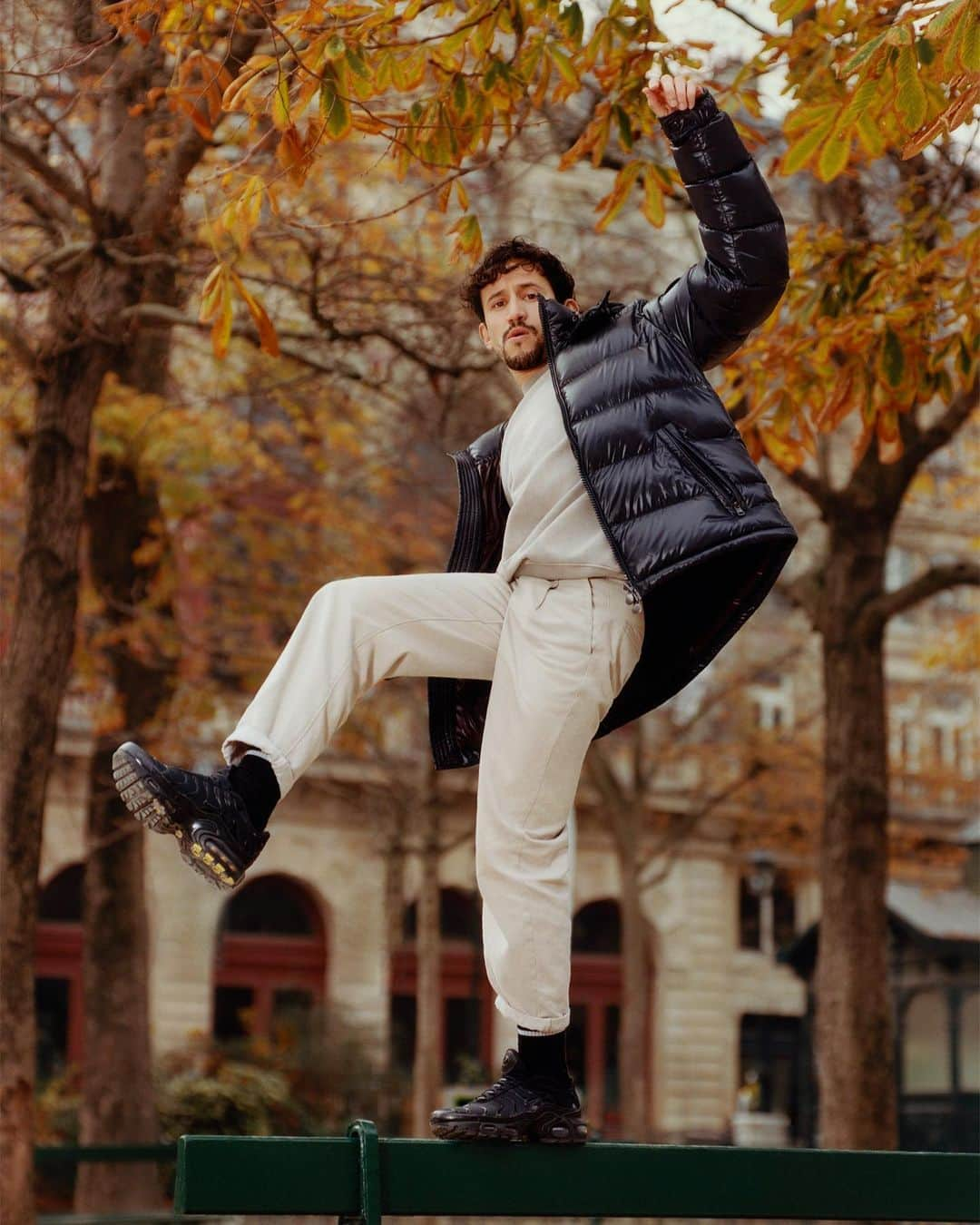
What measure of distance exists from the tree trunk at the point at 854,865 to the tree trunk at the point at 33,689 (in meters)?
5.67

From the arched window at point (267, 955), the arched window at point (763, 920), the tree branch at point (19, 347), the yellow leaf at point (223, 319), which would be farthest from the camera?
the arched window at point (763, 920)

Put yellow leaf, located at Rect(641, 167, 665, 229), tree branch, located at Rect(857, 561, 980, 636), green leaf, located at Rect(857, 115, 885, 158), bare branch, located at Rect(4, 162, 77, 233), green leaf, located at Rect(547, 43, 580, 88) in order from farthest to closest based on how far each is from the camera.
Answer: tree branch, located at Rect(857, 561, 980, 636)
bare branch, located at Rect(4, 162, 77, 233)
yellow leaf, located at Rect(641, 167, 665, 229)
green leaf, located at Rect(547, 43, 580, 88)
green leaf, located at Rect(857, 115, 885, 158)

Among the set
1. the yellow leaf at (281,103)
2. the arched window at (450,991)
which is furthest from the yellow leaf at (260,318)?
the arched window at (450,991)

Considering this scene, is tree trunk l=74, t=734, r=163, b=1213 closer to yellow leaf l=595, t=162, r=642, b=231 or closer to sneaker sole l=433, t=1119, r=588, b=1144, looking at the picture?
yellow leaf l=595, t=162, r=642, b=231

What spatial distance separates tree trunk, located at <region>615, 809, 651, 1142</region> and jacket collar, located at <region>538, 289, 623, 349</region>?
19399 mm

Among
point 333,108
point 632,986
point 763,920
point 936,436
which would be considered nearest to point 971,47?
point 333,108

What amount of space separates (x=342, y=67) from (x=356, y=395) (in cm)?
1390

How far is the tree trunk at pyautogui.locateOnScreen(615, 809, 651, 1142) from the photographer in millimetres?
23953

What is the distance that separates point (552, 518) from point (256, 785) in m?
1.05

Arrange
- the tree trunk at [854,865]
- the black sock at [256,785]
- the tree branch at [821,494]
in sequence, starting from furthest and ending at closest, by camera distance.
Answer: the tree branch at [821,494], the tree trunk at [854,865], the black sock at [256,785]

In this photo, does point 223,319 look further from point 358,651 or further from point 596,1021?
point 596,1021

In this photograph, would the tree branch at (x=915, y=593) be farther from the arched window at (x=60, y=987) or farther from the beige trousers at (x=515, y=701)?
the arched window at (x=60, y=987)

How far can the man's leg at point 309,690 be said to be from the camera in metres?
4.22

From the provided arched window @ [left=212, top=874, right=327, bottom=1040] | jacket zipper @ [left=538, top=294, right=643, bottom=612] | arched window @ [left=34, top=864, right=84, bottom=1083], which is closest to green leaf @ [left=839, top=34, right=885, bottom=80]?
jacket zipper @ [left=538, top=294, right=643, bottom=612]
